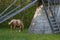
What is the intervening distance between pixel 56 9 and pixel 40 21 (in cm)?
113

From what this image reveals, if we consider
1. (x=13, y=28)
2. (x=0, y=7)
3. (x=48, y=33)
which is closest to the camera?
(x=48, y=33)

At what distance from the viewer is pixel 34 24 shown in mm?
14773

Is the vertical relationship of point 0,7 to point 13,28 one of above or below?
above

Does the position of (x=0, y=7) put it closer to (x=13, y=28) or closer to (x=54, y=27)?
(x=13, y=28)

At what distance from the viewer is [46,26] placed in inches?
565

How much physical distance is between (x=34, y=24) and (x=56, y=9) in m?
1.49

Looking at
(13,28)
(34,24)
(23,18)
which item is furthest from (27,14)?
(34,24)

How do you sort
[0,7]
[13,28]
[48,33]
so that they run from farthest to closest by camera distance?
[0,7], [13,28], [48,33]

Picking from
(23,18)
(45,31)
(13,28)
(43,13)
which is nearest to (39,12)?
(43,13)

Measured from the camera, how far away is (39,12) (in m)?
14.7

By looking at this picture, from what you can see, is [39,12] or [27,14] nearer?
[39,12]

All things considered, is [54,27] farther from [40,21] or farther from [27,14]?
[27,14]

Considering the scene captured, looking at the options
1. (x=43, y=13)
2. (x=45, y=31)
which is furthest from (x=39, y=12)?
(x=45, y=31)

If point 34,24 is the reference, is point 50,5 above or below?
above
